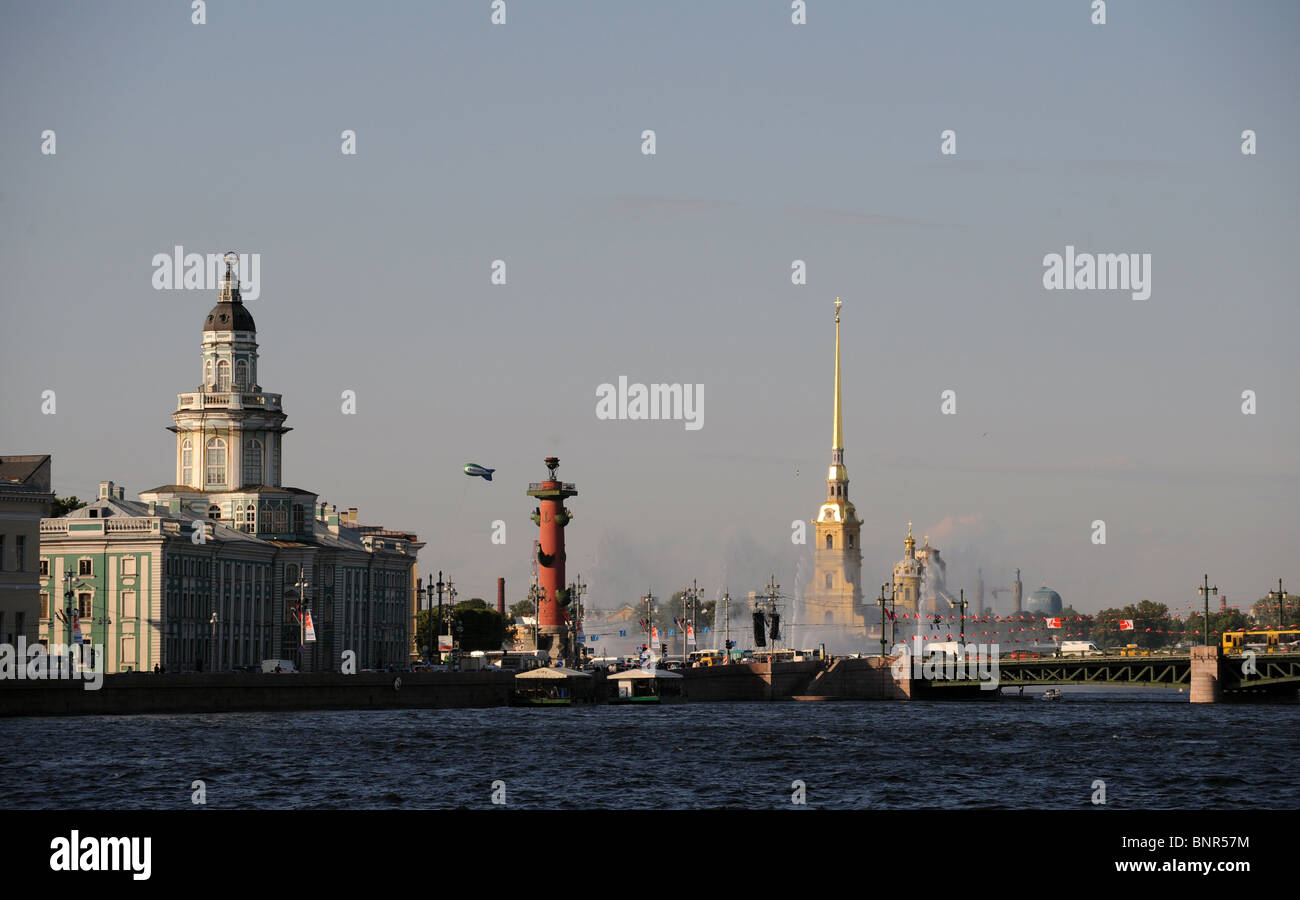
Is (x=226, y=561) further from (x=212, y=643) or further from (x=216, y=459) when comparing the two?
(x=216, y=459)

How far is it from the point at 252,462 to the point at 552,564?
29027mm

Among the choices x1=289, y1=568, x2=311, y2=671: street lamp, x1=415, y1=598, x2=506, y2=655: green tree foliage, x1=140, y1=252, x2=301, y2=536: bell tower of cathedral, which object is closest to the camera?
x1=289, y1=568, x2=311, y2=671: street lamp

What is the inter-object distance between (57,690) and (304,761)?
31.2m

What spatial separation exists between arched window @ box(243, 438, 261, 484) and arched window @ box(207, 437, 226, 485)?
1766mm

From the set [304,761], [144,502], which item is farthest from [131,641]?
[304,761]

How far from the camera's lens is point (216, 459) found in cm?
15150

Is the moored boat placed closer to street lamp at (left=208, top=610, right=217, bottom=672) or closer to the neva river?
street lamp at (left=208, top=610, right=217, bottom=672)

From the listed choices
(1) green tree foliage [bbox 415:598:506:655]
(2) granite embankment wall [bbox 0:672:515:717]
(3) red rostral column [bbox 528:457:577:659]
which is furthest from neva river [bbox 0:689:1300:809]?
(1) green tree foliage [bbox 415:598:506:655]

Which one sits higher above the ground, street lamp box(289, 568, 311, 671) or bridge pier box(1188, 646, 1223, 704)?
street lamp box(289, 568, 311, 671)

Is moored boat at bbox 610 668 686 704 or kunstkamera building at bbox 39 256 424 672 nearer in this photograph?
kunstkamera building at bbox 39 256 424 672

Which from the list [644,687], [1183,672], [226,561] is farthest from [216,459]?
[1183,672]

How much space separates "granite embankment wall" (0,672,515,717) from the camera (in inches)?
3452

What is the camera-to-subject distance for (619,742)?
78062 mm
